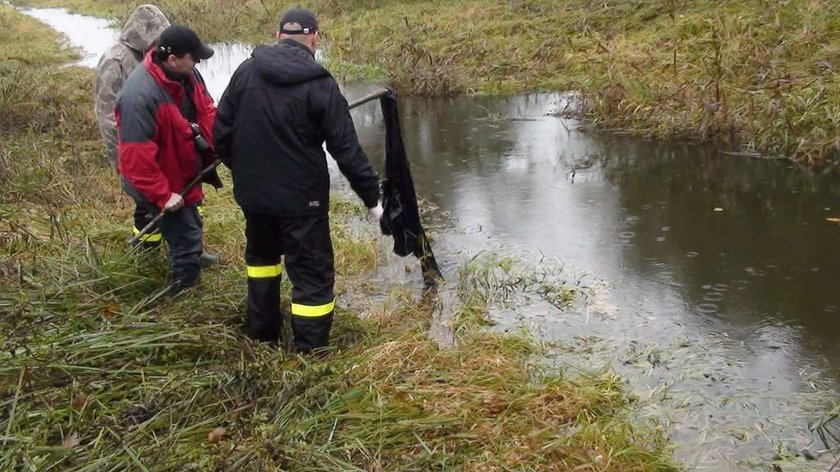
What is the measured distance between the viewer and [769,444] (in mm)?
3523

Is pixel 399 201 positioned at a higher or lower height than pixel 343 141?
lower

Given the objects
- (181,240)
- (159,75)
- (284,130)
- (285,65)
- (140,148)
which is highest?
(285,65)

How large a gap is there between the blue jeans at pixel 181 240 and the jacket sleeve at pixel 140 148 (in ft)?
0.81

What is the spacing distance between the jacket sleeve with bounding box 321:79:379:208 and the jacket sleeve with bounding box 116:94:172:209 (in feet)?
3.37

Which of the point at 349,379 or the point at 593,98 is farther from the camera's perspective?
the point at 593,98

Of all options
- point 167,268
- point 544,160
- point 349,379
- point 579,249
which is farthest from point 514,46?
point 349,379

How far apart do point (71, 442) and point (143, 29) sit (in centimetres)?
258

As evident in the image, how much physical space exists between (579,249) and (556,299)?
950mm

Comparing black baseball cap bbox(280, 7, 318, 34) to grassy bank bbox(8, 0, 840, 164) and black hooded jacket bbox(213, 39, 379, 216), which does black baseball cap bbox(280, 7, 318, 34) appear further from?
grassy bank bbox(8, 0, 840, 164)

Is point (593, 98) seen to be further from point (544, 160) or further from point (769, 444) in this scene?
point (769, 444)

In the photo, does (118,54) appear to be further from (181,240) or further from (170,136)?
(181,240)

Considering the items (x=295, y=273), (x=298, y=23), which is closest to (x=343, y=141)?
(x=298, y=23)

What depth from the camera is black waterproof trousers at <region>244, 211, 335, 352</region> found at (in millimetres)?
3889

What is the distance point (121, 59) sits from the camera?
4.65m
